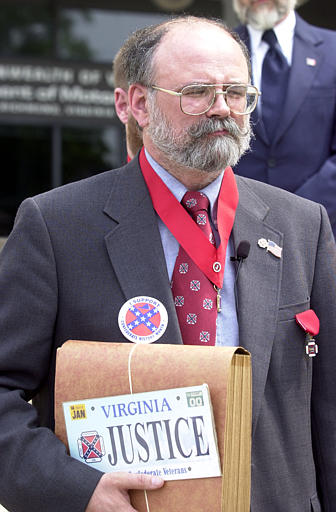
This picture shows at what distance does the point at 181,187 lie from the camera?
95.5 inches

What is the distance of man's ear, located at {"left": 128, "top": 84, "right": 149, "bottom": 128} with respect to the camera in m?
2.54

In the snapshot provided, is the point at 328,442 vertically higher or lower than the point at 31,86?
higher

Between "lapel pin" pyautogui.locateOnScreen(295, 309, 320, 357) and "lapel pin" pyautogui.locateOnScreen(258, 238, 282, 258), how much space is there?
18 cm

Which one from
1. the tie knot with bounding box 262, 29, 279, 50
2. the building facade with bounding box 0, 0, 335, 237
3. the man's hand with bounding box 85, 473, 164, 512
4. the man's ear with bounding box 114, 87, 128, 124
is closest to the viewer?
the man's hand with bounding box 85, 473, 164, 512

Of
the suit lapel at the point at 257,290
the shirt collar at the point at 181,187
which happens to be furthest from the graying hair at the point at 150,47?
the suit lapel at the point at 257,290

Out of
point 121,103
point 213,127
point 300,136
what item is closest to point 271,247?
point 213,127

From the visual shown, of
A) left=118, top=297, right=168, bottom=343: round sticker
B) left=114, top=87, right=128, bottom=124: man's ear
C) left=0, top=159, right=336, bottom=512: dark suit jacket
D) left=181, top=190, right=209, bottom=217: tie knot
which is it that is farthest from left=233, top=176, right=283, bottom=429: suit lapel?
left=114, top=87, right=128, bottom=124: man's ear

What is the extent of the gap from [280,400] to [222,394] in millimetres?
436

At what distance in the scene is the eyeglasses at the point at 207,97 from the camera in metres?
2.29

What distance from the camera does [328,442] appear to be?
2.42 m

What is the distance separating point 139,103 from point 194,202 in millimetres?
394

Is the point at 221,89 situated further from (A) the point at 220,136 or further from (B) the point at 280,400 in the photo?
(B) the point at 280,400

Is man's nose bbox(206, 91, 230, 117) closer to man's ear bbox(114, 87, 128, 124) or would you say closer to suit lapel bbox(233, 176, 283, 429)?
suit lapel bbox(233, 176, 283, 429)

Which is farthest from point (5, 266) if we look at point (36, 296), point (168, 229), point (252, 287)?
point (252, 287)
